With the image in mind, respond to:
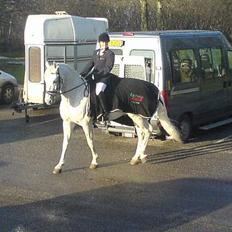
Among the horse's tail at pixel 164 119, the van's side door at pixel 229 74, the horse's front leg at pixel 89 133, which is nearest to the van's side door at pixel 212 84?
the van's side door at pixel 229 74

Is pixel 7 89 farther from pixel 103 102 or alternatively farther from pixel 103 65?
pixel 103 102

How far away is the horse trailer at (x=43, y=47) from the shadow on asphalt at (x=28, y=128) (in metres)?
0.43

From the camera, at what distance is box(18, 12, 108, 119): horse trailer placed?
16.5 metres

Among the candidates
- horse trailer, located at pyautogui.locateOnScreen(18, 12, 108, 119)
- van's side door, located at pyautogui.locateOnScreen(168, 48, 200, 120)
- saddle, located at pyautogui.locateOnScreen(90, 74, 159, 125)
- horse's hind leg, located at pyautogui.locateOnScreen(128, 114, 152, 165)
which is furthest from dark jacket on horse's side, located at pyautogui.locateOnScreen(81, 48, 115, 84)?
horse trailer, located at pyautogui.locateOnScreen(18, 12, 108, 119)

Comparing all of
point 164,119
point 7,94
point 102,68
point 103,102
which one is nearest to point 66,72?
point 102,68

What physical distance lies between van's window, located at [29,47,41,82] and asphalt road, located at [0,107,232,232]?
11.7ft

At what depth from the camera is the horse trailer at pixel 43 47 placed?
54.0ft

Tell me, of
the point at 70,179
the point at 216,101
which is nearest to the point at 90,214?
the point at 70,179

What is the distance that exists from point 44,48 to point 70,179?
7683 mm

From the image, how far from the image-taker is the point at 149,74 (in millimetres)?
11836

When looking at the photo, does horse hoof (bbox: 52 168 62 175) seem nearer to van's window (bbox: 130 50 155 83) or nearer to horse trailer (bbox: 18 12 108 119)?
van's window (bbox: 130 50 155 83)

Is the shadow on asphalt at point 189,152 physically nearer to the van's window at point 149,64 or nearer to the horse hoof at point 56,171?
the van's window at point 149,64

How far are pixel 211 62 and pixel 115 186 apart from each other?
5508 mm

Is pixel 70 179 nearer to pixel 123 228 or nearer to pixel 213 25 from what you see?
pixel 123 228
